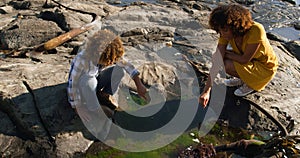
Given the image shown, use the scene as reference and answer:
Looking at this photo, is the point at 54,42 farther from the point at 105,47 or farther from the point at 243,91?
the point at 243,91

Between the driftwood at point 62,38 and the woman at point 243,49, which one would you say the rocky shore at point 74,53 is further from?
the woman at point 243,49

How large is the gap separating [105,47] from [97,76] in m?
0.41

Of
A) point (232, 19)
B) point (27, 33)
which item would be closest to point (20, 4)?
point (27, 33)

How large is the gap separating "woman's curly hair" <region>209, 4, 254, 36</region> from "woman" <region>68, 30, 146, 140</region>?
3.33 feet

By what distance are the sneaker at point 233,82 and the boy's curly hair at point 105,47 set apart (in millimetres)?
1574

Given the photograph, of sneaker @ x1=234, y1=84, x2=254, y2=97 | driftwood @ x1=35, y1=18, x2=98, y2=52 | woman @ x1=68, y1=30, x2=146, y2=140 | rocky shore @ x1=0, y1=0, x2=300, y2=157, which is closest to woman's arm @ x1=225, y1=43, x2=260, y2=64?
sneaker @ x1=234, y1=84, x2=254, y2=97

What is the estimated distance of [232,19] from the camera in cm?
386

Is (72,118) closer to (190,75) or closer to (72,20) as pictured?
(190,75)

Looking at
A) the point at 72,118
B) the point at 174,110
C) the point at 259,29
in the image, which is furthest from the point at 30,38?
the point at 259,29

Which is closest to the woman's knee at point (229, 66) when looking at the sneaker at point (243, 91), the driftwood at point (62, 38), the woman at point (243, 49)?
the woman at point (243, 49)

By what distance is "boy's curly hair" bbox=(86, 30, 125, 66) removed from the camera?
12.0 ft

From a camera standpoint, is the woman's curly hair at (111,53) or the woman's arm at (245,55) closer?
the woman's curly hair at (111,53)

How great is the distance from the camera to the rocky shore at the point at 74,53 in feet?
12.6

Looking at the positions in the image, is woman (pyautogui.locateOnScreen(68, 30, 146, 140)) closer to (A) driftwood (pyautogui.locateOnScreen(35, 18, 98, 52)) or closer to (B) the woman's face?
(B) the woman's face
